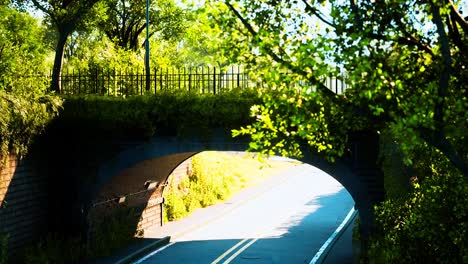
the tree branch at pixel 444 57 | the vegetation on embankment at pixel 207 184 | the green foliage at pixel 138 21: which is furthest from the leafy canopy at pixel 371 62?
the green foliage at pixel 138 21

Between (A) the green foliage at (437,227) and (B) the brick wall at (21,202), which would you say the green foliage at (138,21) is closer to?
(B) the brick wall at (21,202)

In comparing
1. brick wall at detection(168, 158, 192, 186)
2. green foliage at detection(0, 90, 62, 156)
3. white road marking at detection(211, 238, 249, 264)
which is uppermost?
green foliage at detection(0, 90, 62, 156)

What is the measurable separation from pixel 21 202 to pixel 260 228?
9.88 metres

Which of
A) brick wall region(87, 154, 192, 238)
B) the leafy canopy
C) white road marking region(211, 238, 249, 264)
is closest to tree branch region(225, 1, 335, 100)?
the leafy canopy

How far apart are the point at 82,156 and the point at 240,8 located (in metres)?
11.3

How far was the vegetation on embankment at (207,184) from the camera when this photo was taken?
25.9 meters

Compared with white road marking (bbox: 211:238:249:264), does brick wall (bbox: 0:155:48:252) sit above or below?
above

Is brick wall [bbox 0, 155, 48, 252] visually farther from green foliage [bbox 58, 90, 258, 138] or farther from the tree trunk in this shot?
the tree trunk

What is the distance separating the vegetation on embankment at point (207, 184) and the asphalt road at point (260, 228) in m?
0.54

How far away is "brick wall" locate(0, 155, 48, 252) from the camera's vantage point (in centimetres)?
1667

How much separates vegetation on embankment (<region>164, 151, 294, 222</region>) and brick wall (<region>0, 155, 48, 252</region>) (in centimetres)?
643

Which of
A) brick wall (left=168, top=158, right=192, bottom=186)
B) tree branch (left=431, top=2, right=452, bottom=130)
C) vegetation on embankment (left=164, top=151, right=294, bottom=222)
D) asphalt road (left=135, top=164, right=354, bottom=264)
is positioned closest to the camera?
tree branch (left=431, top=2, right=452, bottom=130)

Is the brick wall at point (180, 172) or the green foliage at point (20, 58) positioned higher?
the green foliage at point (20, 58)

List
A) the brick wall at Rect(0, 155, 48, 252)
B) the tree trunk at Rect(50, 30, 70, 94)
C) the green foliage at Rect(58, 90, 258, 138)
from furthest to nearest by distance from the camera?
the tree trunk at Rect(50, 30, 70, 94), the green foliage at Rect(58, 90, 258, 138), the brick wall at Rect(0, 155, 48, 252)
